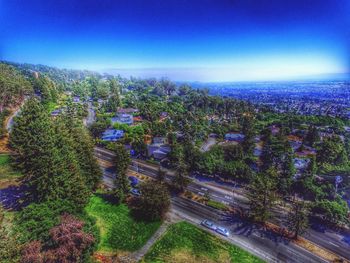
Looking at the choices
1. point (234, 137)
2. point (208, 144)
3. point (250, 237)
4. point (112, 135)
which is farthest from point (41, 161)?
point (234, 137)

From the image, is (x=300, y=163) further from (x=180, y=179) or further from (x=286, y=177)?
(x=180, y=179)

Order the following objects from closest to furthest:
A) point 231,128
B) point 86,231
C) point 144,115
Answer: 1. point 86,231
2. point 231,128
3. point 144,115

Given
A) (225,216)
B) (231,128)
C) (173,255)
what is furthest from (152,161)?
(231,128)

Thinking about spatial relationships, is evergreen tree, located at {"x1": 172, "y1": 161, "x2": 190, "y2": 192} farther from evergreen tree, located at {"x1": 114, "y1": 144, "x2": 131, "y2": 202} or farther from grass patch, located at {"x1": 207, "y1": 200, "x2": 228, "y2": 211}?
evergreen tree, located at {"x1": 114, "y1": 144, "x2": 131, "y2": 202}

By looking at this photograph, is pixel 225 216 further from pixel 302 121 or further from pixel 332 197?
pixel 302 121

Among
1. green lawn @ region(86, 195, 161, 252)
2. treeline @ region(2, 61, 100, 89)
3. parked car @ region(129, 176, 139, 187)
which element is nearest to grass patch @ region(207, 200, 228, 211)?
green lawn @ region(86, 195, 161, 252)

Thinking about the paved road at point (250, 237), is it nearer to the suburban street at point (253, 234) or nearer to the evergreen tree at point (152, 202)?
the suburban street at point (253, 234)
